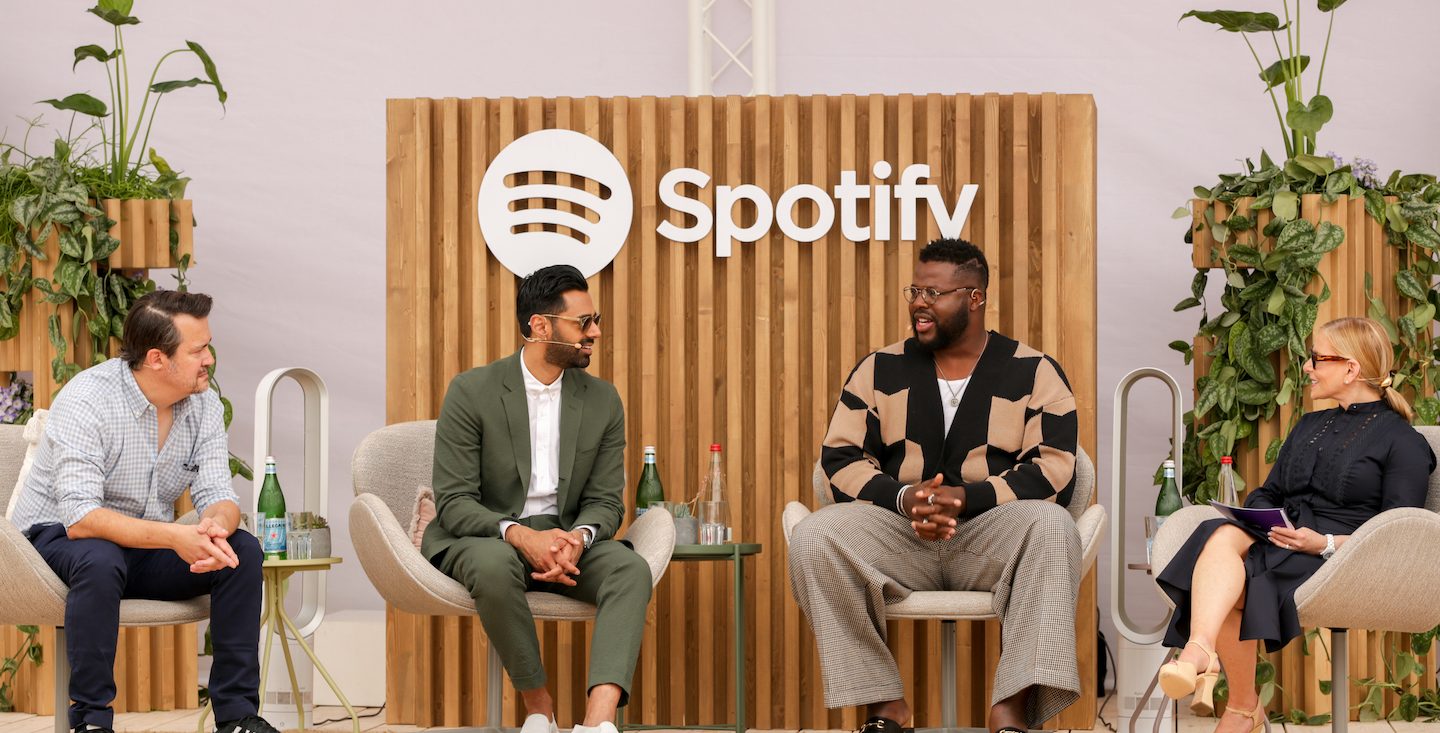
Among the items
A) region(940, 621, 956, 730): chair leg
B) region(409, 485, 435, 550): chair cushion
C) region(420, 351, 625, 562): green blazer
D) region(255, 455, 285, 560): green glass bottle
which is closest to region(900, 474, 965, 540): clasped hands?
region(940, 621, 956, 730): chair leg

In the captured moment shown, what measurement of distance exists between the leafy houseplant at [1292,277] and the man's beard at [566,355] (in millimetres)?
2106

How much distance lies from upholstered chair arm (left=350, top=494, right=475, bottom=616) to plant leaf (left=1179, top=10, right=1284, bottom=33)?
3.03m

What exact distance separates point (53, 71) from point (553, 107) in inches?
97.0

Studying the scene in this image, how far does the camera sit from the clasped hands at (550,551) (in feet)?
12.5

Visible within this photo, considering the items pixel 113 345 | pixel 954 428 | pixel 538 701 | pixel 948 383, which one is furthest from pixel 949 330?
pixel 113 345

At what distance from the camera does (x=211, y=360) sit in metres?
4.20

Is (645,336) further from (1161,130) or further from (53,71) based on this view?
(53,71)

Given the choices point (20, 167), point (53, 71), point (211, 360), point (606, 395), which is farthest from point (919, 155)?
point (53, 71)

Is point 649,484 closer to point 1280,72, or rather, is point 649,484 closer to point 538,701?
point 538,701

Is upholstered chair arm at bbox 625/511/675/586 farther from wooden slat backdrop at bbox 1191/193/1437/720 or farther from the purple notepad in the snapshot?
wooden slat backdrop at bbox 1191/193/1437/720

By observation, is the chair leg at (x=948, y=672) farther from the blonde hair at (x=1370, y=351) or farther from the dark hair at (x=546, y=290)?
the dark hair at (x=546, y=290)

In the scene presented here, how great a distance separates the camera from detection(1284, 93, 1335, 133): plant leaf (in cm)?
482

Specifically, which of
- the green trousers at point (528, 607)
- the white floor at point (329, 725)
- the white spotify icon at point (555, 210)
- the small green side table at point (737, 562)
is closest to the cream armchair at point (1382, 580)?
the white floor at point (329, 725)

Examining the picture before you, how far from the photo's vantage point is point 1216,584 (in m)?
3.64
